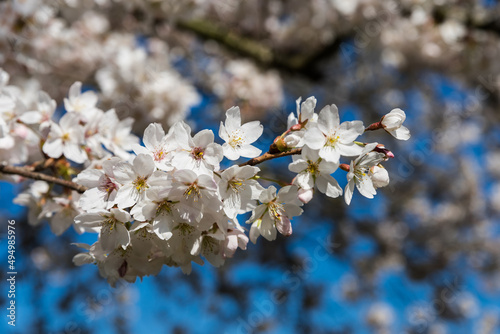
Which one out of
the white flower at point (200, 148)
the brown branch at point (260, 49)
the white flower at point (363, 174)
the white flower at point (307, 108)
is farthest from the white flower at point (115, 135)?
the brown branch at point (260, 49)

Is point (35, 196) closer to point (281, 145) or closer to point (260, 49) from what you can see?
point (281, 145)

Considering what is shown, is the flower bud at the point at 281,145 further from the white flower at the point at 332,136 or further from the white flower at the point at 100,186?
the white flower at the point at 100,186

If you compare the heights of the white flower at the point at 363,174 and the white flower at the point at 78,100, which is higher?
the white flower at the point at 363,174

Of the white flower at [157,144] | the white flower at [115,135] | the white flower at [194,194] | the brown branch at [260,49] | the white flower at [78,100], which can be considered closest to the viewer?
the white flower at [194,194]

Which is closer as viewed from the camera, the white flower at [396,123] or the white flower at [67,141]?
the white flower at [396,123]

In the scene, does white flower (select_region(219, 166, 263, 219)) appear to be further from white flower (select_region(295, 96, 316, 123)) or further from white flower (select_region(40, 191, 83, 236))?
white flower (select_region(40, 191, 83, 236))

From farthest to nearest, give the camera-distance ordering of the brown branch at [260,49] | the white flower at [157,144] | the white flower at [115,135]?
the brown branch at [260,49] → the white flower at [115,135] → the white flower at [157,144]

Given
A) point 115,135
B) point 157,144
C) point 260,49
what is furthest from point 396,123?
point 260,49
